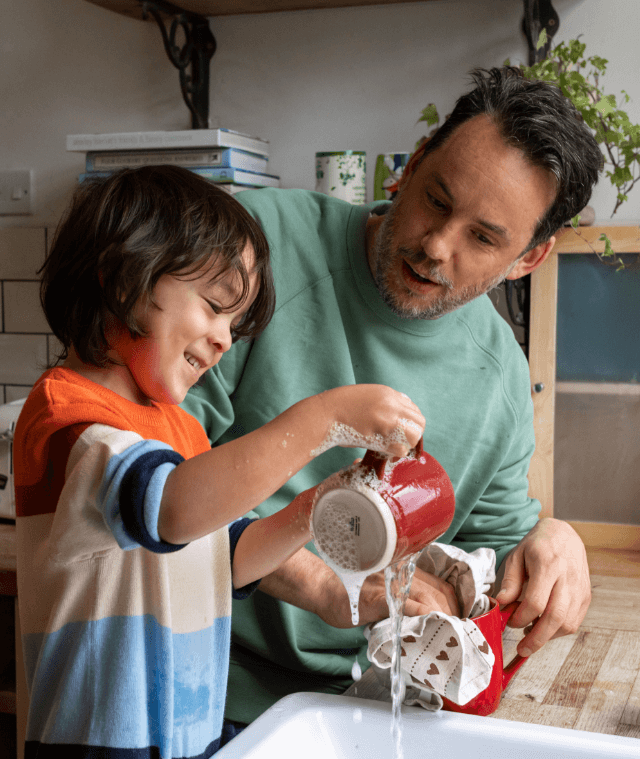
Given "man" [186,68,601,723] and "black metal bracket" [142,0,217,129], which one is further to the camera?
"black metal bracket" [142,0,217,129]

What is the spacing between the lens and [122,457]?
618 mm

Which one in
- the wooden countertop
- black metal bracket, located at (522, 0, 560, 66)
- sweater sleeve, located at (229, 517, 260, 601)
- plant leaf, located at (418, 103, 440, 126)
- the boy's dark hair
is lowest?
the wooden countertop

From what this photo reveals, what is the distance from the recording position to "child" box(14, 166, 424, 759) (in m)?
0.68

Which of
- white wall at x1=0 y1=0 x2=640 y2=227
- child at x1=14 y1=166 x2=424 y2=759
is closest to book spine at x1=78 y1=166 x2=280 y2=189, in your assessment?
white wall at x1=0 y1=0 x2=640 y2=227

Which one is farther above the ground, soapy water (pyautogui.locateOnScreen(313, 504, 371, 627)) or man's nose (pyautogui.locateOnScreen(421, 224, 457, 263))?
man's nose (pyautogui.locateOnScreen(421, 224, 457, 263))

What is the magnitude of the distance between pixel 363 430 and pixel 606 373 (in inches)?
48.8

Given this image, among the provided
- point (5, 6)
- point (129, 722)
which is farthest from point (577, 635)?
point (5, 6)

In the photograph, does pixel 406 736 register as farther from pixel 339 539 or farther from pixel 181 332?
pixel 181 332

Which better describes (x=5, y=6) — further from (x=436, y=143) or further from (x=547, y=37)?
(x=436, y=143)

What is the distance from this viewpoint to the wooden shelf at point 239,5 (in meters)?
1.81

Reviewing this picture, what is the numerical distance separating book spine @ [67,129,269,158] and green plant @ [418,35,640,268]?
1.38ft

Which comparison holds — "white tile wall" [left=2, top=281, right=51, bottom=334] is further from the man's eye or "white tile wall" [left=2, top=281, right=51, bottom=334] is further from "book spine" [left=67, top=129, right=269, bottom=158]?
the man's eye

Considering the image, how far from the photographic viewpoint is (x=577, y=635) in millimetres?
1125

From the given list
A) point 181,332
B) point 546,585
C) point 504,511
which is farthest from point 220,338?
point 504,511
